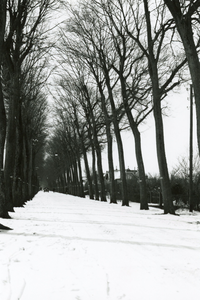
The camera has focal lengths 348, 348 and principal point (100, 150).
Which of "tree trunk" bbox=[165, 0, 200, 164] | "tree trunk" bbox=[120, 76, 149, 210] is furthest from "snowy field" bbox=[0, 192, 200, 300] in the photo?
"tree trunk" bbox=[120, 76, 149, 210]

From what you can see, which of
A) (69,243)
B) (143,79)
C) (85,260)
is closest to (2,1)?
(69,243)

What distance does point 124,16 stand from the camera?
18828 millimetres

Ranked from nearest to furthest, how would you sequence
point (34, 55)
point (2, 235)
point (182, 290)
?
point (182, 290) → point (2, 235) → point (34, 55)

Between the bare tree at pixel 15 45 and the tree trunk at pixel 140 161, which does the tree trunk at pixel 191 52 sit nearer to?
the bare tree at pixel 15 45

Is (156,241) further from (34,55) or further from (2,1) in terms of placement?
(34,55)

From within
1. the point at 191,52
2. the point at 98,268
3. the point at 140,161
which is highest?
the point at 191,52

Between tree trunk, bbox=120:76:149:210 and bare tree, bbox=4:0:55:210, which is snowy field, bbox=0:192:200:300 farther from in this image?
tree trunk, bbox=120:76:149:210

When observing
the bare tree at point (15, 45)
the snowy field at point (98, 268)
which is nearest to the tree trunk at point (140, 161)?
the bare tree at point (15, 45)

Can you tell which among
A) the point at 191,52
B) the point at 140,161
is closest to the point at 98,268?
the point at 191,52

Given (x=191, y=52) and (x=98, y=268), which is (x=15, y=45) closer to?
(x=191, y=52)

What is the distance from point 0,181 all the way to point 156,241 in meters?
5.15

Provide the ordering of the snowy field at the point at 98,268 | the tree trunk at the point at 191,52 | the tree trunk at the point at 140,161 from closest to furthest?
the snowy field at the point at 98,268, the tree trunk at the point at 191,52, the tree trunk at the point at 140,161

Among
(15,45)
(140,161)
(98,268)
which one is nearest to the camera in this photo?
(98,268)

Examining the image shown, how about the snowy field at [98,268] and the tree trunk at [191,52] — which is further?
the tree trunk at [191,52]
